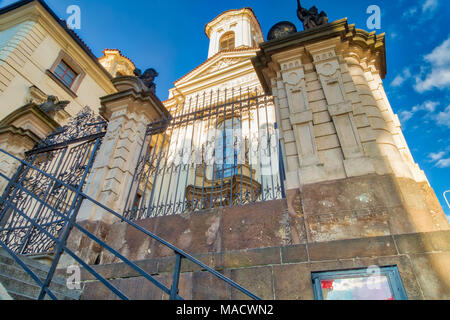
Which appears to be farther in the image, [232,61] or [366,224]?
[232,61]

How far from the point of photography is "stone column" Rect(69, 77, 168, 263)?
4902mm

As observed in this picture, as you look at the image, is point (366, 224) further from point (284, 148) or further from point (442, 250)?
point (284, 148)

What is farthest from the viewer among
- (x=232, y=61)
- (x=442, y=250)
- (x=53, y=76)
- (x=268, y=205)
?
(x=232, y=61)

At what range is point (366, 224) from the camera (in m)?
3.37

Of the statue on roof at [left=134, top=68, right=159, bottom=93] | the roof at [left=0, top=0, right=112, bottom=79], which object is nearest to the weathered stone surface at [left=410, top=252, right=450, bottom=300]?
the statue on roof at [left=134, top=68, right=159, bottom=93]

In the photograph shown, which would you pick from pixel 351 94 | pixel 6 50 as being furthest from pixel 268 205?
pixel 6 50

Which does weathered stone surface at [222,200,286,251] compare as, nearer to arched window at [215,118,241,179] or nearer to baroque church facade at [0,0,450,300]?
baroque church facade at [0,0,450,300]

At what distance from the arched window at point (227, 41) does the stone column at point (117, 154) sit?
54.6ft

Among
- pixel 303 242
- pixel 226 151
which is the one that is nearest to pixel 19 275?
pixel 303 242

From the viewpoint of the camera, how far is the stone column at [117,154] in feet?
16.1

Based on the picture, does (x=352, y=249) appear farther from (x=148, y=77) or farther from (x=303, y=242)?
(x=148, y=77)

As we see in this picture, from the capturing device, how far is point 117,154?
5.77m
